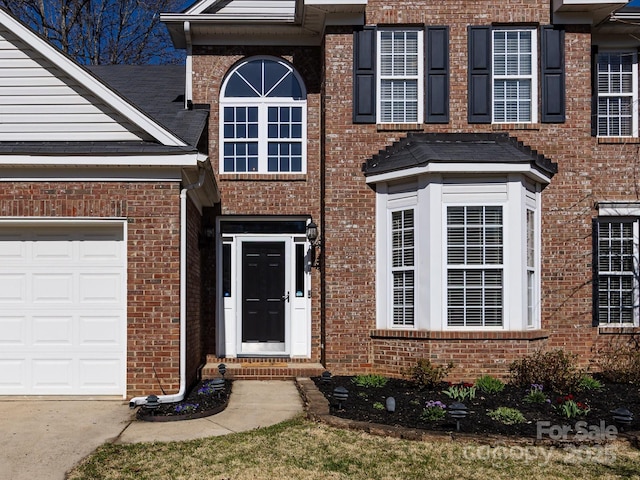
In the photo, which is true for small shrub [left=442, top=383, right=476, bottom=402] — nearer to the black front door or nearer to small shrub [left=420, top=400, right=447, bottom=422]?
small shrub [left=420, top=400, right=447, bottom=422]

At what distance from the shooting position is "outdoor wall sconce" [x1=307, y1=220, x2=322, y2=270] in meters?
11.8

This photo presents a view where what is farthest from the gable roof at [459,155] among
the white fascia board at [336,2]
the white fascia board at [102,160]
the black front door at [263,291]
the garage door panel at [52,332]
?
the garage door panel at [52,332]

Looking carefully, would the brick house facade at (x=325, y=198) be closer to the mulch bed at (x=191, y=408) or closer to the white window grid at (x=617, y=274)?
the white window grid at (x=617, y=274)

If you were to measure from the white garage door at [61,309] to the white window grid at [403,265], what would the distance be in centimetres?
428

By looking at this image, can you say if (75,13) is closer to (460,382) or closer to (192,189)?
(192,189)

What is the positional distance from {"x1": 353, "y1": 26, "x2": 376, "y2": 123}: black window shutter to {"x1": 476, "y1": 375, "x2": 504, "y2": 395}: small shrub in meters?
4.49

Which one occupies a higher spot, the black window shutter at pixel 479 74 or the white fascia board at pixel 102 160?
the black window shutter at pixel 479 74

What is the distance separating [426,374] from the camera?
9.72 m

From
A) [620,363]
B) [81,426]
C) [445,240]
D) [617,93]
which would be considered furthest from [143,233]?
[617,93]

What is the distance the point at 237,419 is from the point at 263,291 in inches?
176

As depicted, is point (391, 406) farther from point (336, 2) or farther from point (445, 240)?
point (336, 2)

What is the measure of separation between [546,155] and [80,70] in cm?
726

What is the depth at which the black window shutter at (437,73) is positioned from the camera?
11.3 meters

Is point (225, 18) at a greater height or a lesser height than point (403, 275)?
greater
